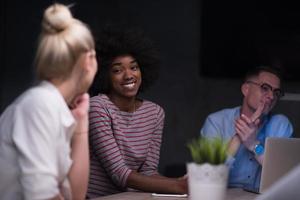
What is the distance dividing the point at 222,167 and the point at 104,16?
301cm

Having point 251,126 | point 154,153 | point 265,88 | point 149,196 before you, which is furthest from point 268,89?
point 149,196

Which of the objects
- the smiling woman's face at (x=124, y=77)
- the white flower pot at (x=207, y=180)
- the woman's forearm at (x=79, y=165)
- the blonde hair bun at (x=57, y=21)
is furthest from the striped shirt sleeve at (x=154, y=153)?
the blonde hair bun at (x=57, y=21)

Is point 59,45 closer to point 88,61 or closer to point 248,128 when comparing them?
point 88,61

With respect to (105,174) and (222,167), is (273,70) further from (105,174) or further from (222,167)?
(222,167)

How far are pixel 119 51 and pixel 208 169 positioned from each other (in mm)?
1437

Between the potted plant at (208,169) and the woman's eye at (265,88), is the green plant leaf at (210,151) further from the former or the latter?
the woman's eye at (265,88)

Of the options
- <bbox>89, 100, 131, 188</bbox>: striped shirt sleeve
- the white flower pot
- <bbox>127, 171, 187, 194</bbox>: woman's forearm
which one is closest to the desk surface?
<bbox>127, 171, 187, 194</bbox>: woman's forearm

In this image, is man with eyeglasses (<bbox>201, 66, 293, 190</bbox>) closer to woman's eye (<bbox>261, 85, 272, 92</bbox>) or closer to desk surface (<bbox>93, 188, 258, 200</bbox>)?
woman's eye (<bbox>261, 85, 272, 92</bbox>)

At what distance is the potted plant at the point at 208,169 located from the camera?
7.69ft

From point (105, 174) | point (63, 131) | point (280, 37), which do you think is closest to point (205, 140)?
point (63, 131)

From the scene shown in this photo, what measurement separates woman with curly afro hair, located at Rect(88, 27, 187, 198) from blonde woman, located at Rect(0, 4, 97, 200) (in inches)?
35.8

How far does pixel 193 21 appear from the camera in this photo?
16.7 ft

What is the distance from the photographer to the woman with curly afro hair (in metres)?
3.37

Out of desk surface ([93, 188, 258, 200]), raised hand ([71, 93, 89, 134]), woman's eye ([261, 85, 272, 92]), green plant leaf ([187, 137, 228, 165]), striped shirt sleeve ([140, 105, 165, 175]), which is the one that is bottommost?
desk surface ([93, 188, 258, 200])
